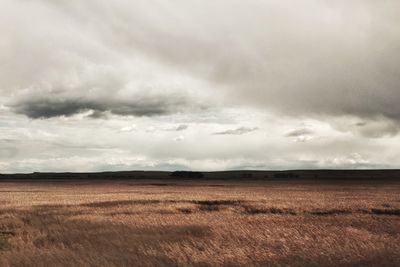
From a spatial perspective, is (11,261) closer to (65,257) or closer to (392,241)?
(65,257)

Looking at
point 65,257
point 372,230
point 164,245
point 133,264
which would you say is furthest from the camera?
point 372,230

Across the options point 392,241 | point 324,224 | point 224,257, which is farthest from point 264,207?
point 224,257

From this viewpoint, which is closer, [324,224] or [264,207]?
[324,224]

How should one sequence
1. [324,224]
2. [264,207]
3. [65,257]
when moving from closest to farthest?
1. [65,257]
2. [324,224]
3. [264,207]

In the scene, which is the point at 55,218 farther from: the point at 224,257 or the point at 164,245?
the point at 224,257

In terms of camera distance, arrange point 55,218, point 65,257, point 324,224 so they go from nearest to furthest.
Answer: point 65,257
point 324,224
point 55,218

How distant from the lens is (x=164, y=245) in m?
17.4

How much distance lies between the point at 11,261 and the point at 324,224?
633 inches

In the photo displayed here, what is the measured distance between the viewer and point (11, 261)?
14148 millimetres

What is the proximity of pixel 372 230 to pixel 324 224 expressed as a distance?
102 inches

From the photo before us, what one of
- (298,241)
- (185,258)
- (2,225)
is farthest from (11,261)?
(2,225)

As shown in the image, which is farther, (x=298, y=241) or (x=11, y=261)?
(x=298, y=241)

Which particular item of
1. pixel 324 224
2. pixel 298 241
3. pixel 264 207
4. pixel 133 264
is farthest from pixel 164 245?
pixel 264 207

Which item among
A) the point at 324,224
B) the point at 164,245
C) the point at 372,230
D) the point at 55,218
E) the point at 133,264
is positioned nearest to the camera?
the point at 133,264
